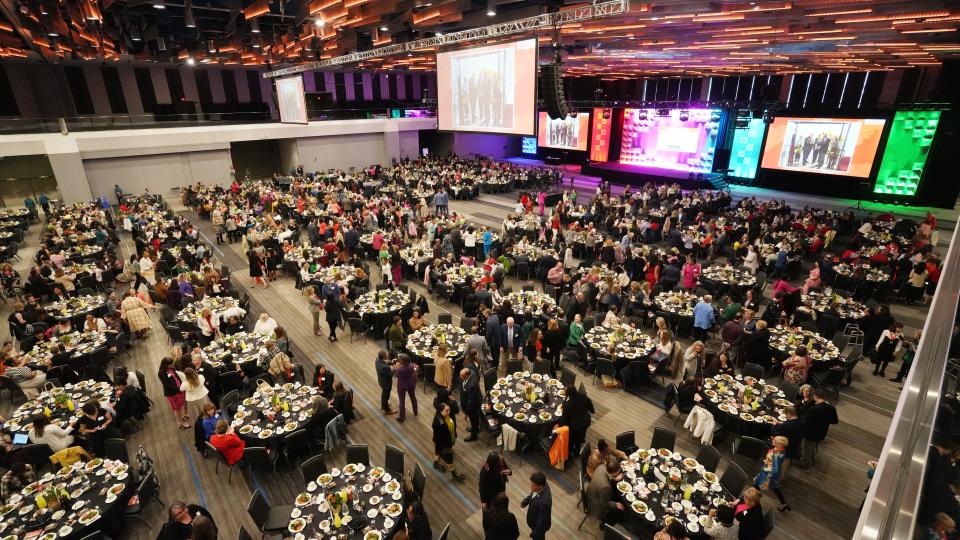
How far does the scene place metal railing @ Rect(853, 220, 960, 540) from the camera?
193cm

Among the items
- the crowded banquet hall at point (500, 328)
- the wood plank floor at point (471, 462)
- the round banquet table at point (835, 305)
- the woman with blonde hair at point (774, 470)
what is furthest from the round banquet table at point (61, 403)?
the round banquet table at point (835, 305)

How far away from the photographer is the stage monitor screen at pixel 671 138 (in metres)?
25.4

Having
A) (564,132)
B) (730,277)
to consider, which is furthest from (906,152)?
(564,132)

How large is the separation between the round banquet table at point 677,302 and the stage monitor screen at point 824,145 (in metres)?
17.2

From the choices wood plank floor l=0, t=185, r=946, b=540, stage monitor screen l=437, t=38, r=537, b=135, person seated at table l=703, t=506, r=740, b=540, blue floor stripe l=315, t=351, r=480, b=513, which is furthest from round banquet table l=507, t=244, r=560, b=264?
person seated at table l=703, t=506, r=740, b=540

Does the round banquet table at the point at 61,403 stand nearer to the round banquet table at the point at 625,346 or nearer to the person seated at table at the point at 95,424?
the person seated at table at the point at 95,424

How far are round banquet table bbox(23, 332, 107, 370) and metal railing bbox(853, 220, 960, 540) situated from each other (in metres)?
12.1

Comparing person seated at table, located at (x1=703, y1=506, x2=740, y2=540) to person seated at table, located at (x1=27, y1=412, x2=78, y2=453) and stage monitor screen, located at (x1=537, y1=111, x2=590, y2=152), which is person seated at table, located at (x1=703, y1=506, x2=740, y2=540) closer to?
person seated at table, located at (x1=27, y1=412, x2=78, y2=453)

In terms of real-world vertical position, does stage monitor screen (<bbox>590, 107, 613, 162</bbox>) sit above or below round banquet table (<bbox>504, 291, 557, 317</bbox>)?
above

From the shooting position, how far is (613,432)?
787cm

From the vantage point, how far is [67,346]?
30.9 feet

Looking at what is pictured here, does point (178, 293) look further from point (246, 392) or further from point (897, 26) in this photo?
point (897, 26)

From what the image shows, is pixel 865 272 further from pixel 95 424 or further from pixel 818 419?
pixel 95 424

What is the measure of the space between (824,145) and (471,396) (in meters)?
24.2
